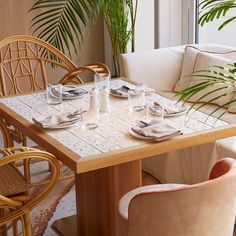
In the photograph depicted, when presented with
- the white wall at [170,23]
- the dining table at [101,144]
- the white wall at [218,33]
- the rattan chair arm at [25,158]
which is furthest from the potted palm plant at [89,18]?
the rattan chair arm at [25,158]

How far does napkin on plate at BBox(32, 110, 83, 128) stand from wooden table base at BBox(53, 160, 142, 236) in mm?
283

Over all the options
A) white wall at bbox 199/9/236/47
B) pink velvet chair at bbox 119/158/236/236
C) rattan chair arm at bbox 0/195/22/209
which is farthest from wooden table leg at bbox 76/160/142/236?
white wall at bbox 199/9/236/47

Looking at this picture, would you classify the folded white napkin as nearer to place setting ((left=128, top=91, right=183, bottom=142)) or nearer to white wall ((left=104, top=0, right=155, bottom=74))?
place setting ((left=128, top=91, right=183, bottom=142))

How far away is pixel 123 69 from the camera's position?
4176 mm

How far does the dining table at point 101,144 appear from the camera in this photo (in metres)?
2.40

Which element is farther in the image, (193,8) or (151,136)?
(193,8)

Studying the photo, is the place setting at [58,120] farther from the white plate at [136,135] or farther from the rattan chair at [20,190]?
the white plate at [136,135]

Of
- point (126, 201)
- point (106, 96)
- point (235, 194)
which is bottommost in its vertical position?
point (126, 201)

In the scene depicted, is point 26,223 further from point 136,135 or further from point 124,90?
point 124,90

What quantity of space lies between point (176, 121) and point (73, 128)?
0.48 metres

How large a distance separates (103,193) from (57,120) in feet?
1.37

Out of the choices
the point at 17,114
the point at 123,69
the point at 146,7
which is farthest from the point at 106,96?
the point at 146,7

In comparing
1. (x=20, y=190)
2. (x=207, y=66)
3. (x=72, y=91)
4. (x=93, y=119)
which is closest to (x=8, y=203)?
(x=20, y=190)

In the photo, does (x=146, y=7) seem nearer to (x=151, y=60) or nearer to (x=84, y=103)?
(x=151, y=60)
